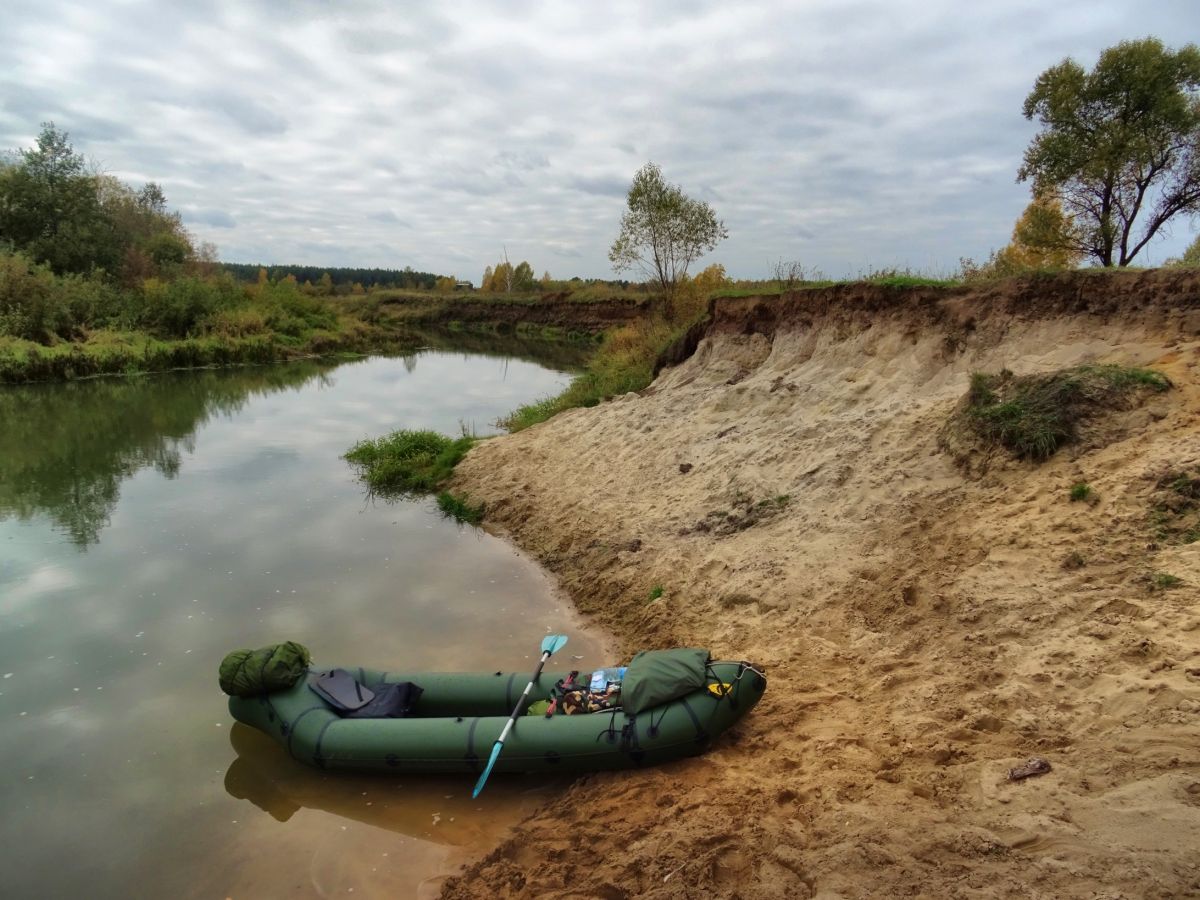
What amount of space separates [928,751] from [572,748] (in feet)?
8.13

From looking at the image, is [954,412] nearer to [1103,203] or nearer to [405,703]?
[405,703]

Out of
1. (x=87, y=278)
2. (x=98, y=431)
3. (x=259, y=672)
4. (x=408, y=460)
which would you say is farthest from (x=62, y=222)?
(x=259, y=672)

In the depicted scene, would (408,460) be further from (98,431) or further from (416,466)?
(98,431)

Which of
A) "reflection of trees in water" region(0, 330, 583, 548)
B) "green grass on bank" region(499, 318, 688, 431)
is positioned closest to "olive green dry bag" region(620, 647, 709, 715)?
"reflection of trees in water" region(0, 330, 583, 548)

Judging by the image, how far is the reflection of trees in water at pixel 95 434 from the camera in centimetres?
1325

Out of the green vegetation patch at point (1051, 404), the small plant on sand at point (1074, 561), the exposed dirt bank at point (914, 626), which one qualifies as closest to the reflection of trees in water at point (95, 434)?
the exposed dirt bank at point (914, 626)

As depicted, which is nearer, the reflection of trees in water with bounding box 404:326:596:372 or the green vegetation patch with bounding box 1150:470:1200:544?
the green vegetation patch with bounding box 1150:470:1200:544

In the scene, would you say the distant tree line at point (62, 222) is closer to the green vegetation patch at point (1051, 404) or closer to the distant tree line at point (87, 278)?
the distant tree line at point (87, 278)

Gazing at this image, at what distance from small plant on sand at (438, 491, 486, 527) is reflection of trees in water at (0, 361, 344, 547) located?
552cm

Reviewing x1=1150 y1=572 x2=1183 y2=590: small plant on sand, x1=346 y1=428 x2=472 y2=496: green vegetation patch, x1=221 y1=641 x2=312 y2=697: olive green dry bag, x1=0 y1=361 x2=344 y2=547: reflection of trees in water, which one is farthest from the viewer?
x1=346 y1=428 x2=472 y2=496: green vegetation patch

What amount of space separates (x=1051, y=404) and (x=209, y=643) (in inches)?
366

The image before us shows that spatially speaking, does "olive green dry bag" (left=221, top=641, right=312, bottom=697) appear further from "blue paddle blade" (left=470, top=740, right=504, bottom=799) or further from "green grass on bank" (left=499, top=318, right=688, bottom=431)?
"green grass on bank" (left=499, top=318, right=688, bottom=431)

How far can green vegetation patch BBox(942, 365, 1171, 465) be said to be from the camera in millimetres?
6664

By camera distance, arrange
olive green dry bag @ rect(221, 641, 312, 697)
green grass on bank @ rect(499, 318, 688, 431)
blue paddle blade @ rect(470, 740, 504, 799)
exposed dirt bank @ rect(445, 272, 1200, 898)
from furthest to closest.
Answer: green grass on bank @ rect(499, 318, 688, 431) → olive green dry bag @ rect(221, 641, 312, 697) → blue paddle blade @ rect(470, 740, 504, 799) → exposed dirt bank @ rect(445, 272, 1200, 898)
